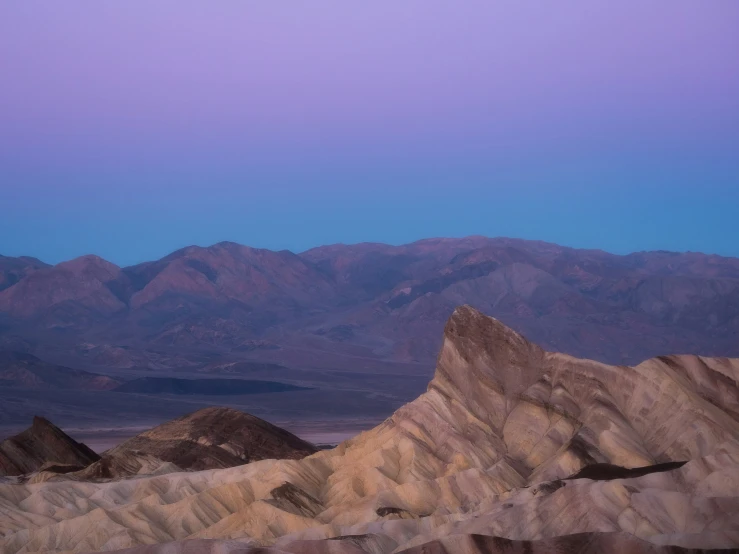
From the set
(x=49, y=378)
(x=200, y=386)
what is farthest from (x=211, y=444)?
(x=49, y=378)

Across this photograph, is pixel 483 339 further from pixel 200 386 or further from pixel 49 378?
pixel 49 378

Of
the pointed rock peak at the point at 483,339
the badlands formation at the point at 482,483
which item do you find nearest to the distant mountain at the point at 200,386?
the pointed rock peak at the point at 483,339

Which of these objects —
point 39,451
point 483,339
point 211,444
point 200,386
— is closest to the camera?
point 483,339

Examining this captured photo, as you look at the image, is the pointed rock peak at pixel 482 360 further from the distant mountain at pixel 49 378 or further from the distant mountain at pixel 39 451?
the distant mountain at pixel 49 378

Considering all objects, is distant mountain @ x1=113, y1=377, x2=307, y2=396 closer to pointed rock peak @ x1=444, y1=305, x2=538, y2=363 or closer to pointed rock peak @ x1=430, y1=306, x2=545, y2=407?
pointed rock peak @ x1=444, y1=305, x2=538, y2=363

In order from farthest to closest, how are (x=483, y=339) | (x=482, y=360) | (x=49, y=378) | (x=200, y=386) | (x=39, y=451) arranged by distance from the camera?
(x=200, y=386)
(x=49, y=378)
(x=39, y=451)
(x=483, y=339)
(x=482, y=360)

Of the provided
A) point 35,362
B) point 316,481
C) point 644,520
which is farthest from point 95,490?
point 35,362

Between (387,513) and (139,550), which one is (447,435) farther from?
(139,550)
